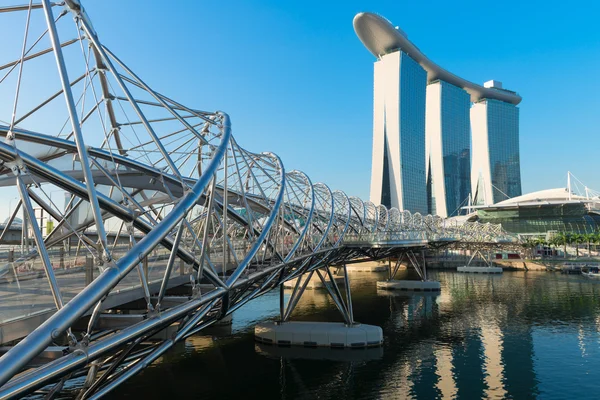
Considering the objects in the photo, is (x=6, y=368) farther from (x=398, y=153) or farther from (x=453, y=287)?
(x=398, y=153)

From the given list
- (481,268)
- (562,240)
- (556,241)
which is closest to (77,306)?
Answer: (481,268)

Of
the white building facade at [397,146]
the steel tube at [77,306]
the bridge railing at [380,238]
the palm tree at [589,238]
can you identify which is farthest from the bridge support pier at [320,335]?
the white building facade at [397,146]

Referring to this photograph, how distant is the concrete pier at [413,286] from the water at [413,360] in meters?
16.0

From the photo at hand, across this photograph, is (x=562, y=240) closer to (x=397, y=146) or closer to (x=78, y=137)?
(x=397, y=146)

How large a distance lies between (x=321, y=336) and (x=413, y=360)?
25.2 ft

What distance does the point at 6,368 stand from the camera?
313 inches

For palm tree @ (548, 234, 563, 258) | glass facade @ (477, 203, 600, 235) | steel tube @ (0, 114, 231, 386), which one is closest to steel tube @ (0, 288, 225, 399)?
steel tube @ (0, 114, 231, 386)

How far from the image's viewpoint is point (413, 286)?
7625 cm

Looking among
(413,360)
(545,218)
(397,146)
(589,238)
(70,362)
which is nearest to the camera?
(70,362)

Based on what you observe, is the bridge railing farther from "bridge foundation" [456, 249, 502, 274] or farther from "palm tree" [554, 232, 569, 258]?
"palm tree" [554, 232, 569, 258]

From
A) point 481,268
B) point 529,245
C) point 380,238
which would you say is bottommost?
point 481,268

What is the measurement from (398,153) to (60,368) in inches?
A: 7497

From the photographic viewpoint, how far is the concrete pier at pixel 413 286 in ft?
247

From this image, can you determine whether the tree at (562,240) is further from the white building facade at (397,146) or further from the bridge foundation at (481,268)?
the white building facade at (397,146)
